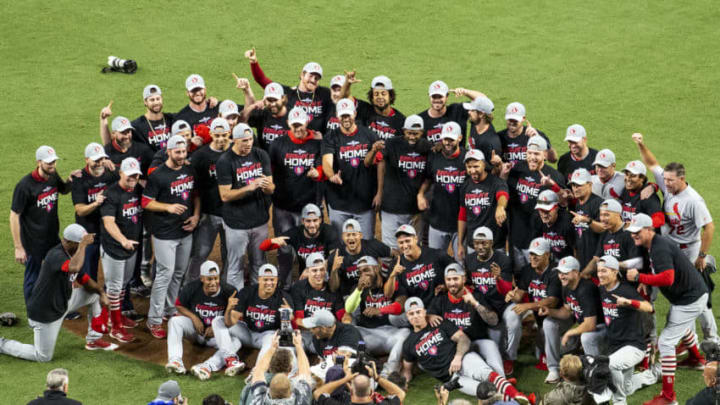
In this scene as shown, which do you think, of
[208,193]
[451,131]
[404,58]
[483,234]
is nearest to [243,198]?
[208,193]

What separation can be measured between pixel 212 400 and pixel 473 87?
34.2 feet

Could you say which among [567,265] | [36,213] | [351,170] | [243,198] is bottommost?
[36,213]

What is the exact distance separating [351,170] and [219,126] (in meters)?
1.50

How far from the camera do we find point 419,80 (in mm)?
17625

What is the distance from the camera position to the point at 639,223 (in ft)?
31.9

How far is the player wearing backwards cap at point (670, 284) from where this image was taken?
9.68 metres

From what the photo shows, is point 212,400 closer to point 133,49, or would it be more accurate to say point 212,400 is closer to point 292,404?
point 292,404

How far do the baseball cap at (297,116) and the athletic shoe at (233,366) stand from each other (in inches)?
102

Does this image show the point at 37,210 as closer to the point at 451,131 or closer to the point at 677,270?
the point at 451,131

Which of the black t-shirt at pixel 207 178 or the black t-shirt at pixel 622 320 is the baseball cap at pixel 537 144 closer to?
the black t-shirt at pixel 622 320

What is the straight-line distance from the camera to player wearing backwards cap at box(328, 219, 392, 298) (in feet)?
36.2

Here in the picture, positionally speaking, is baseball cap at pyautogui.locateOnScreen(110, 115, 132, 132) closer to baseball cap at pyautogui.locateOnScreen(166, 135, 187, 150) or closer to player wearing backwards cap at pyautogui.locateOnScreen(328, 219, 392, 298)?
baseball cap at pyautogui.locateOnScreen(166, 135, 187, 150)

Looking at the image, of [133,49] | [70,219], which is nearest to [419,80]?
[133,49]

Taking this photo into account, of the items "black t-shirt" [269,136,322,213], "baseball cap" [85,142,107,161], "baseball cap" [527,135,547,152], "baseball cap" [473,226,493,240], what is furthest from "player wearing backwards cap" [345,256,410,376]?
"baseball cap" [85,142,107,161]
